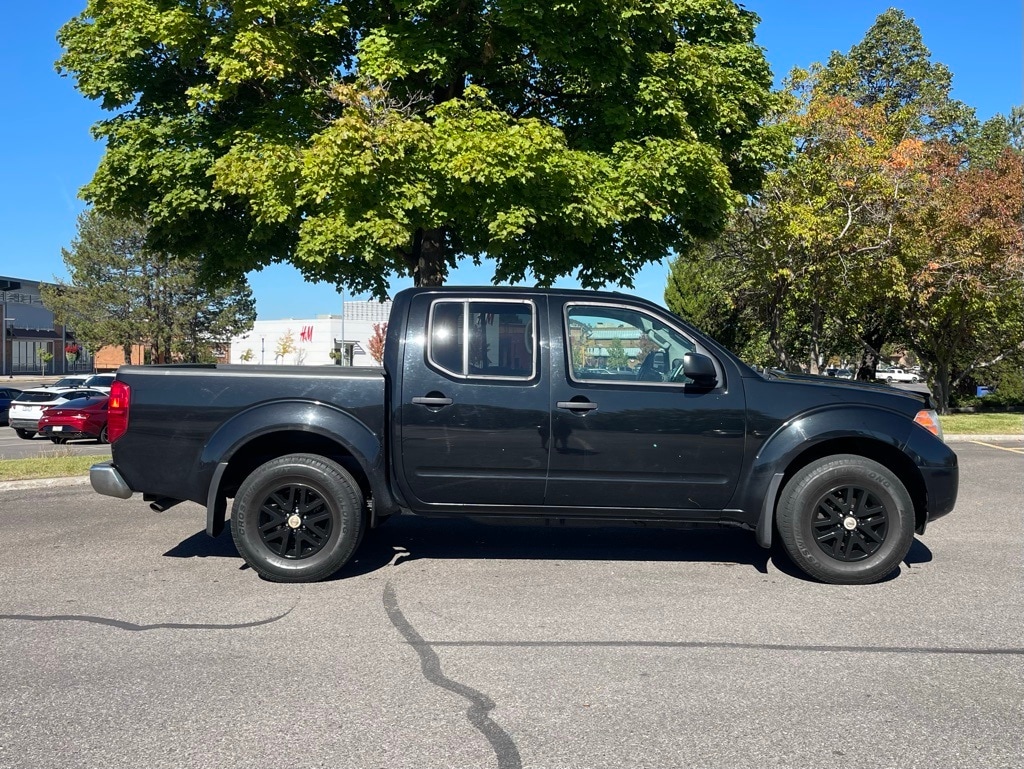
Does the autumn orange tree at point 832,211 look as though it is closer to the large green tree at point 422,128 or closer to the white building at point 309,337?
the large green tree at point 422,128

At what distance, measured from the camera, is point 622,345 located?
6.00 m

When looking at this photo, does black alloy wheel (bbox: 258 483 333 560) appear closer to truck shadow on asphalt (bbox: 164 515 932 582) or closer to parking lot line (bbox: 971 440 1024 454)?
truck shadow on asphalt (bbox: 164 515 932 582)

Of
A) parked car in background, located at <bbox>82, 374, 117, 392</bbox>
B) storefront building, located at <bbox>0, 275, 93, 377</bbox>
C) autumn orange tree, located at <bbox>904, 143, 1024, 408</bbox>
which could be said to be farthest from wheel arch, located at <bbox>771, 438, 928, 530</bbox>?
storefront building, located at <bbox>0, 275, 93, 377</bbox>

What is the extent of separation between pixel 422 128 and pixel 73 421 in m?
14.5

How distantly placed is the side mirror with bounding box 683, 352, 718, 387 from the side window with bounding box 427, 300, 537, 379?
101 cm

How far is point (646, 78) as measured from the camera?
40.6 ft

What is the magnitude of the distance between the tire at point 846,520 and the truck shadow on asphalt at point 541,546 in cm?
30

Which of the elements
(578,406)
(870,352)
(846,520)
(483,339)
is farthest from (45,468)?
(870,352)

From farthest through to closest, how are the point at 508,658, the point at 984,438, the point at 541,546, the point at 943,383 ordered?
the point at 943,383 < the point at 984,438 < the point at 541,546 < the point at 508,658

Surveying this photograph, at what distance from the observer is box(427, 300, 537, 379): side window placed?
5.89 m

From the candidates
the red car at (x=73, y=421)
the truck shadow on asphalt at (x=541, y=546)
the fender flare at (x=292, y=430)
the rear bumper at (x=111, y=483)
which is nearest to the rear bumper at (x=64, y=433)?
the red car at (x=73, y=421)

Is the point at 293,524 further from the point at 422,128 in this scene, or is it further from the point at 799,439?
the point at 422,128

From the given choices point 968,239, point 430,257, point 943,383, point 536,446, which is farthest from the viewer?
point 943,383

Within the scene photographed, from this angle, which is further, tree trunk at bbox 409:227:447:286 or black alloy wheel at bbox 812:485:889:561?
tree trunk at bbox 409:227:447:286
